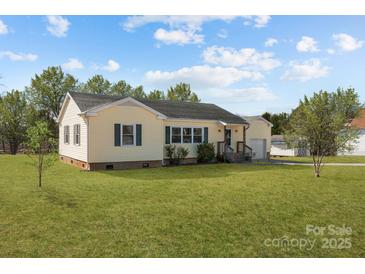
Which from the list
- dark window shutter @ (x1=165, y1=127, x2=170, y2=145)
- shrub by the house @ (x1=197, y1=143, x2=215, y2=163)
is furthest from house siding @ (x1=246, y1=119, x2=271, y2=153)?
dark window shutter @ (x1=165, y1=127, x2=170, y2=145)

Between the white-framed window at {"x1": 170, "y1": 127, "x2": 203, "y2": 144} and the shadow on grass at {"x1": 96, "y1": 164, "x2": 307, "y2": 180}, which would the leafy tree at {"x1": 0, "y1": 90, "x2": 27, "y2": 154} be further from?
the shadow on grass at {"x1": 96, "y1": 164, "x2": 307, "y2": 180}

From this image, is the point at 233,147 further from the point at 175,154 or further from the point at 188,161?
the point at 175,154

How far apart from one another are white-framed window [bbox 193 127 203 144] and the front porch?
153cm

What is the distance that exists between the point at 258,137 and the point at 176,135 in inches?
329

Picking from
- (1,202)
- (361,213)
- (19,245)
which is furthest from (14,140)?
(361,213)

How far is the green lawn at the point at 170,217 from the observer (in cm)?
478

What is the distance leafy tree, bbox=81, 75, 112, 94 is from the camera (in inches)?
1602

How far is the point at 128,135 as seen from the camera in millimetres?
15609

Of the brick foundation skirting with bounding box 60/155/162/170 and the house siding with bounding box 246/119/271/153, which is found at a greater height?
the house siding with bounding box 246/119/271/153

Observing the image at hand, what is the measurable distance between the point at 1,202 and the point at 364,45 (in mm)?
13421

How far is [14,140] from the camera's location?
35.5m

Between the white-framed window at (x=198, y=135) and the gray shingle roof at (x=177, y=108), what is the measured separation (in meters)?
0.83

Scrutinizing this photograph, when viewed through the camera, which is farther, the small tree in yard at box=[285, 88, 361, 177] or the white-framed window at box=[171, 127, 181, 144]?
the white-framed window at box=[171, 127, 181, 144]

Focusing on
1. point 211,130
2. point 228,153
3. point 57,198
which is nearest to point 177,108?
point 211,130
